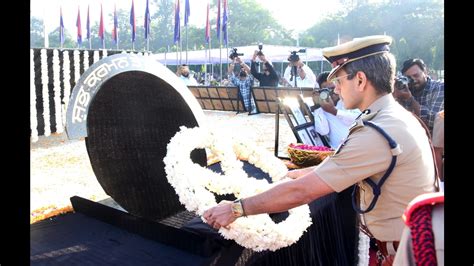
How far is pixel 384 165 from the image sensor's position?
1.75 meters

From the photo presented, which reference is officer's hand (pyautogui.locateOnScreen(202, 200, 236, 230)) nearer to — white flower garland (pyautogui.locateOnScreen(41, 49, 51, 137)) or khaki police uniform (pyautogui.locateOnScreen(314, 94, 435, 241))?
khaki police uniform (pyautogui.locateOnScreen(314, 94, 435, 241))

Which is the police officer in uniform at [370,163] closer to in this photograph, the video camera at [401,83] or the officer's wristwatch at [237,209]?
the officer's wristwatch at [237,209]

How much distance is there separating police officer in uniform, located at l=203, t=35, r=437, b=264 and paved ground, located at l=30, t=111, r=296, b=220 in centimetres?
149

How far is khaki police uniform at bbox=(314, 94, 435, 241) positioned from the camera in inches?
67.8

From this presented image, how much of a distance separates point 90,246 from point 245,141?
1.12m

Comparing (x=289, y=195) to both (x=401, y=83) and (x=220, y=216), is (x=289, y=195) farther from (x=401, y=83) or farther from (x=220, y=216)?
(x=401, y=83)

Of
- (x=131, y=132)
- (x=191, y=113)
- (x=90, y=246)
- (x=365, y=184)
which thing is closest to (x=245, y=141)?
(x=191, y=113)

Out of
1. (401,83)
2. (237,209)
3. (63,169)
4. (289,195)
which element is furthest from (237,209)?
(63,169)

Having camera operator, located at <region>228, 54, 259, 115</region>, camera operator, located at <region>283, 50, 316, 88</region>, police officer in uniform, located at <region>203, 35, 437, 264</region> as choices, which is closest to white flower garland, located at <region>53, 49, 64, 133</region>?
camera operator, located at <region>283, 50, 316, 88</region>

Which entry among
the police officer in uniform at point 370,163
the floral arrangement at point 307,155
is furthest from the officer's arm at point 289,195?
the floral arrangement at point 307,155

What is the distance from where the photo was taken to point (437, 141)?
3891mm

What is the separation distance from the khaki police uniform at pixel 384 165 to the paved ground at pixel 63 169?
1.73 metres

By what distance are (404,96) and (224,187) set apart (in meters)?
3.05
